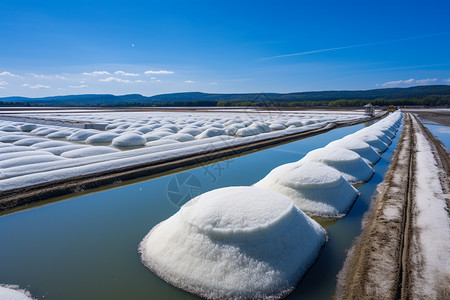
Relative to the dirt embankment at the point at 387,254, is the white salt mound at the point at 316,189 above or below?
above

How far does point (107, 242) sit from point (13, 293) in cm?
188

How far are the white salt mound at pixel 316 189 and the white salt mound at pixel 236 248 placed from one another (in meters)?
1.72

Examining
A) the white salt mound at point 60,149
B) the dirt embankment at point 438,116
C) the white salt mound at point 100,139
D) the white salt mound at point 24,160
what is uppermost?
the white salt mound at point 24,160

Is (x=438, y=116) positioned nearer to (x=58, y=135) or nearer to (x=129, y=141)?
(x=129, y=141)

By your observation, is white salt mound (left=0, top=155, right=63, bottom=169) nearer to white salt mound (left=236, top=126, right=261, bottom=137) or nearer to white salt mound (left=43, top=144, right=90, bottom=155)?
white salt mound (left=43, top=144, right=90, bottom=155)

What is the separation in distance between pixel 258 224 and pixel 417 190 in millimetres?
6378

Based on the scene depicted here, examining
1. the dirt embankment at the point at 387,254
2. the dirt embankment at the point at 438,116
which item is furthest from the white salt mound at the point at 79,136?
the dirt embankment at the point at 438,116

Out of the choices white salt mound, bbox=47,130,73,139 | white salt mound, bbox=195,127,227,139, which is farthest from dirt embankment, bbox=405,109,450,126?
white salt mound, bbox=47,130,73,139

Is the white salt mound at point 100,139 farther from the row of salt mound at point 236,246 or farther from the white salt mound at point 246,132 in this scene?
the row of salt mound at point 236,246

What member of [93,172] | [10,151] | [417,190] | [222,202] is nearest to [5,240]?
[93,172]

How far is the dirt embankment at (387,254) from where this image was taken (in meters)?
4.01

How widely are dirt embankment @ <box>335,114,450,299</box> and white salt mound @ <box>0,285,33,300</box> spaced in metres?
4.88

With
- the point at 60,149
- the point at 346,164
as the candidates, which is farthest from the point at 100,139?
the point at 346,164

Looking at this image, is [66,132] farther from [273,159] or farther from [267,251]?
[267,251]
